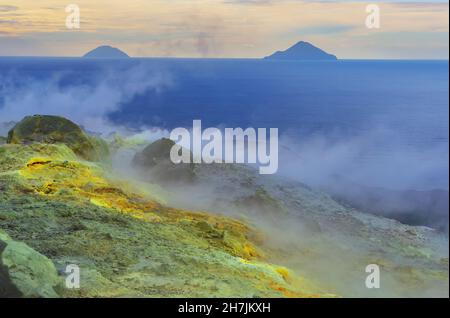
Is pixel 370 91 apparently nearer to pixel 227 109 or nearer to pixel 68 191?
pixel 227 109

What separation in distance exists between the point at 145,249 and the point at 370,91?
121415 millimetres

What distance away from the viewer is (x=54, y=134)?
26.7m

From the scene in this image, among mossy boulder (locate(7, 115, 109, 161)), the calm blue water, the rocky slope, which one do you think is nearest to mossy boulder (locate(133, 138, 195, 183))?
mossy boulder (locate(7, 115, 109, 161))

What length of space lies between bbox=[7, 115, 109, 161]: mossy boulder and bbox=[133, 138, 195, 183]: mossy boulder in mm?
2864

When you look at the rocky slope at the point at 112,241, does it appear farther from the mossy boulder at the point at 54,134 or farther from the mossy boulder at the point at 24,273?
the mossy boulder at the point at 54,134

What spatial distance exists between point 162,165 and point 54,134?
17.9 ft

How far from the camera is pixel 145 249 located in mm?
14188

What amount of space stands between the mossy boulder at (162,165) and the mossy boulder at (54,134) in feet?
9.40

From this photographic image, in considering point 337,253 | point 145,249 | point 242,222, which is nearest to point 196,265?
point 145,249

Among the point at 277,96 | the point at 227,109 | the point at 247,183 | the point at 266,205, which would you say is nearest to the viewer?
the point at 266,205

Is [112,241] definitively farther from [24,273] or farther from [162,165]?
[162,165]

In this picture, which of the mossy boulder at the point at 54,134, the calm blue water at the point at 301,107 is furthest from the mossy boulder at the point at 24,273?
the calm blue water at the point at 301,107

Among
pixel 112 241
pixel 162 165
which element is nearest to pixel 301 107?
pixel 162 165
